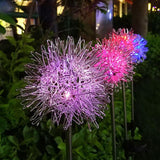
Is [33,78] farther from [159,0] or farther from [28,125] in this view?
[28,125]

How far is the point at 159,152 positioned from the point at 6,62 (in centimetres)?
172

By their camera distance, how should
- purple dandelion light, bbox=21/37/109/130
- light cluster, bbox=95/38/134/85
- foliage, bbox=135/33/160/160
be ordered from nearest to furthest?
purple dandelion light, bbox=21/37/109/130, light cluster, bbox=95/38/134/85, foliage, bbox=135/33/160/160

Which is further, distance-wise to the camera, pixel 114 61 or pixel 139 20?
pixel 139 20

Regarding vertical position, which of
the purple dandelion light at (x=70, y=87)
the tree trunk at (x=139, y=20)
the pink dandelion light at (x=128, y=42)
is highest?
the tree trunk at (x=139, y=20)

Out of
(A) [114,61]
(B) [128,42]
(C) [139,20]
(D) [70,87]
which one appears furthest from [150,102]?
(D) [70,87]

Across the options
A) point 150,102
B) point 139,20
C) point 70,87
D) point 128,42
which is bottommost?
point 150,102

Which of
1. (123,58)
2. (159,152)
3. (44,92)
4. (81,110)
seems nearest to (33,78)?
(44,92)

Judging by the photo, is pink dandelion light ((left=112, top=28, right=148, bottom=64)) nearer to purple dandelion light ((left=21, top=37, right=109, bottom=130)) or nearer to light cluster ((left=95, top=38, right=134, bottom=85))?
light cluster ((left=95, top=38, right=134, bottom=85))

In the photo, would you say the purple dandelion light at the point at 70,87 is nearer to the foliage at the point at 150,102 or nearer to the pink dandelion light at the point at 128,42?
the pink dandelion light at the point at 128,42

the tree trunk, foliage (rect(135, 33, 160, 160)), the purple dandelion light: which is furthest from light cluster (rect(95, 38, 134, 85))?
A: the tree trunk

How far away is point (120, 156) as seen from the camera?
1.96m

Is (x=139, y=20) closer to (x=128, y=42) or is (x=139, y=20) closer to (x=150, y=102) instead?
(x=150, y=102)

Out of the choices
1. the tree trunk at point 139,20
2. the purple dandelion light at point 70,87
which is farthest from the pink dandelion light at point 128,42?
Result: the tree trunk at point 139,20

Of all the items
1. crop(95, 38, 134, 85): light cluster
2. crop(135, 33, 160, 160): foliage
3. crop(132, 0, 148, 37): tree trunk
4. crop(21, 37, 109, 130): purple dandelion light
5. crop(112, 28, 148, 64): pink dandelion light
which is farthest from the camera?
crop(132, 0, 148, 37): tree trunk
